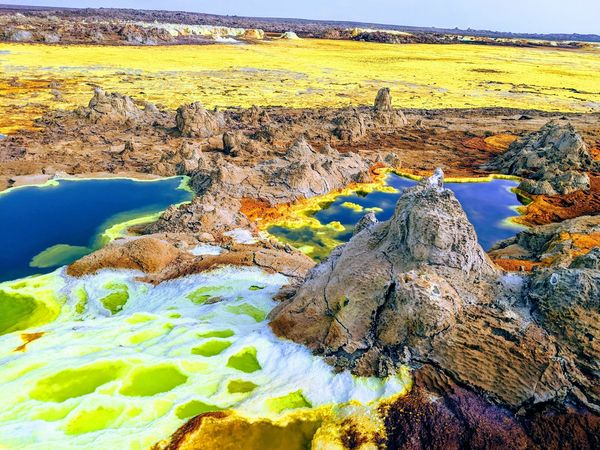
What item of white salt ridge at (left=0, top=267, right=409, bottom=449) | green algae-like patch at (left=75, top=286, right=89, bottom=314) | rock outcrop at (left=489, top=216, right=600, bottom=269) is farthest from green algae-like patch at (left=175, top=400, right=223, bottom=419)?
rock outcrop at (left=489, top=216, right=600, bottom=269)

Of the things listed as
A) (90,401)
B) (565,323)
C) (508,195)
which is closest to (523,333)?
(565,323)

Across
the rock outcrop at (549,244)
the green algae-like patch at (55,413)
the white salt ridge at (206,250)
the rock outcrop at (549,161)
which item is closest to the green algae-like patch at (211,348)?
the green algae-like patch at (55,413)

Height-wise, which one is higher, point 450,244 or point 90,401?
point 450,244

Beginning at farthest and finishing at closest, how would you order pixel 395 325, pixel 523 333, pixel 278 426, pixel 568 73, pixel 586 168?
1. pixel 568 73
2. pixel 586 168
3. pixel 395 325
4. pixel 523 333
5. pixel 278 426

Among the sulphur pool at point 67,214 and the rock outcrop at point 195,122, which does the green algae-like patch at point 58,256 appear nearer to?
the sulphur pool at point 67,214

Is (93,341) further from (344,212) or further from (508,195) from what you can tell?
(508,195)

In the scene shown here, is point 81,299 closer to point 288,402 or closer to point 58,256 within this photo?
point 58,256

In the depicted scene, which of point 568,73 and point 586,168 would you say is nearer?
point 586,168

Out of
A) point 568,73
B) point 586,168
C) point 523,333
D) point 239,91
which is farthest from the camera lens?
point 568,73
